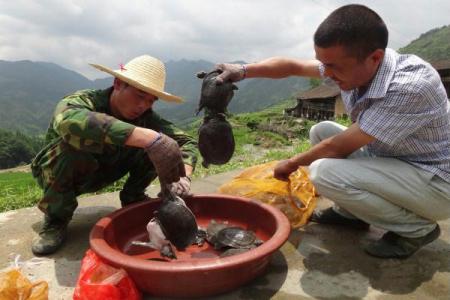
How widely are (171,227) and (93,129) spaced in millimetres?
772

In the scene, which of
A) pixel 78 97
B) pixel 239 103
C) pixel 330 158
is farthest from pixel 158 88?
pixel 239 103

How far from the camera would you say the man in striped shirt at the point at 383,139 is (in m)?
2.36

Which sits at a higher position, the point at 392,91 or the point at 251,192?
the point at 392,91

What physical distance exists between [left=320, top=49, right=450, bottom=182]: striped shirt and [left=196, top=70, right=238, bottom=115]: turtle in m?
0.86

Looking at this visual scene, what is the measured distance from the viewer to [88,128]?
2479mm

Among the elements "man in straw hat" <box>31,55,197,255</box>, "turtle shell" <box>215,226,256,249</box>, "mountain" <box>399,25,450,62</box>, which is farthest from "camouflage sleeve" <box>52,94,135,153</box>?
"mountain" <box>399,25,450,62</box>

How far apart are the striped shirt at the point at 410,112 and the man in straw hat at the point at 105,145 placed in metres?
1.21

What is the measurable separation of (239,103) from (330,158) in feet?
537

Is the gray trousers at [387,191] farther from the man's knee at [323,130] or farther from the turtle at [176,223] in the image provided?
the turtle at [176,223]

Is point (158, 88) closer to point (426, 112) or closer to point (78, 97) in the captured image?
point (78, 97)

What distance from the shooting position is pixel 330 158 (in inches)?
106

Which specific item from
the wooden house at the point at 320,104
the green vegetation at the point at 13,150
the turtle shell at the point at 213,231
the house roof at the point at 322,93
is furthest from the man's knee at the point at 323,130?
the green vegetation at the point at 13,150

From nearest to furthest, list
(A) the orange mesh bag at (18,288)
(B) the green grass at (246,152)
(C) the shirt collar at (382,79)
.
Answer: (A) the orange mesh bag at (18,288), (C) the shirt collar at (382,79), (B) the green grass at (246,152)

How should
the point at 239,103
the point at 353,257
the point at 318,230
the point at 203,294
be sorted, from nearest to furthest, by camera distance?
the point at 203,294
the point at 353,257
the point at 318,230
the point at 239,103
